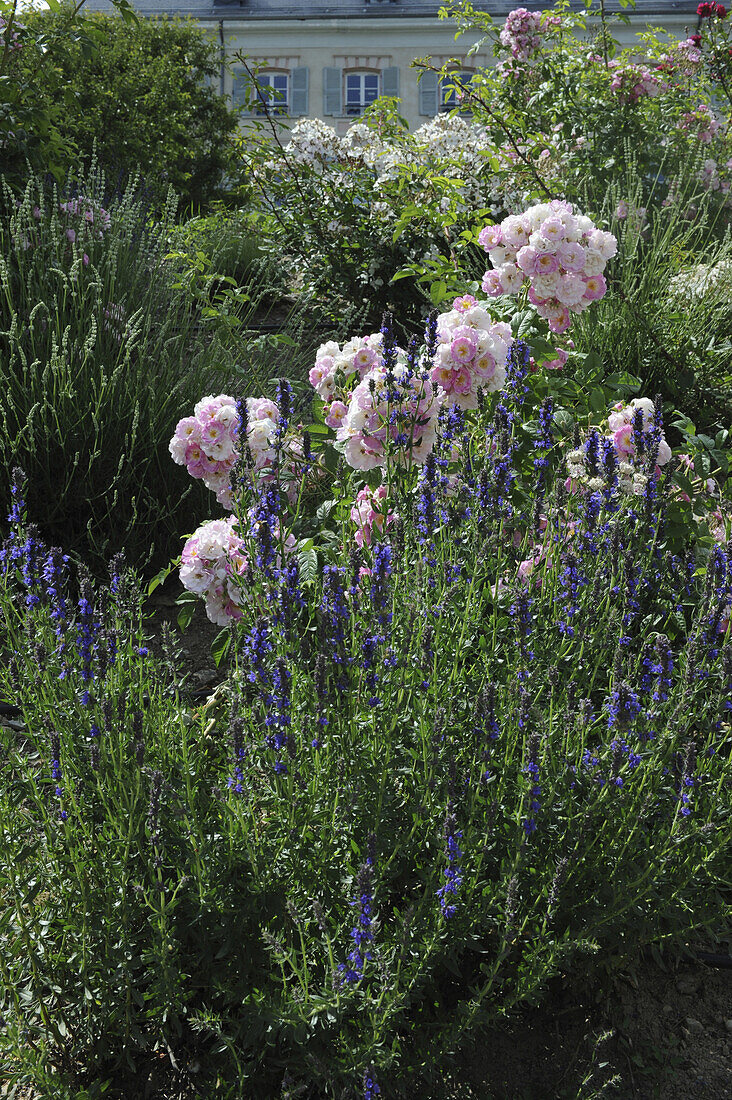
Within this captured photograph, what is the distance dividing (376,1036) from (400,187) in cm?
484

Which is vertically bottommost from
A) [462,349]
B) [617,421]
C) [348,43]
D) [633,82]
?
[617,421]

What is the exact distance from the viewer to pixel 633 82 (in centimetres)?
584

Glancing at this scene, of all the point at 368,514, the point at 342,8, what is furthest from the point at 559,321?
the point at 342,8

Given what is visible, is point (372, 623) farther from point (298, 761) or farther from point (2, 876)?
point (2, 876)

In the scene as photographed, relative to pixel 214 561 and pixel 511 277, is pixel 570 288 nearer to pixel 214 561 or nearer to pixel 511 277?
pixel 511 277

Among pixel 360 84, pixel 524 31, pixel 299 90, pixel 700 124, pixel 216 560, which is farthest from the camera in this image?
pixel 360 84

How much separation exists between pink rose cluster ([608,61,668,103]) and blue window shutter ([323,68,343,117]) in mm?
23563

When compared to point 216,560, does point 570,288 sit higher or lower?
higher

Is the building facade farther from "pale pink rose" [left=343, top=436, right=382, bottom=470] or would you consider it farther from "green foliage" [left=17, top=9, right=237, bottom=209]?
"pale pink rose" [left=343, top=436, right=382, bottom=470]

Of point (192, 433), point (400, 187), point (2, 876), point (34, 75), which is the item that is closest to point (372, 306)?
point (400, 187)

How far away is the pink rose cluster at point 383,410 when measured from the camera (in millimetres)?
2316

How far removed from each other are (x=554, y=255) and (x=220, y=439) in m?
1.33

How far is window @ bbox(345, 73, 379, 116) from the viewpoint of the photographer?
27.0 meters

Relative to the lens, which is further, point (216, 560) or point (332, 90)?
point (332, 90)
